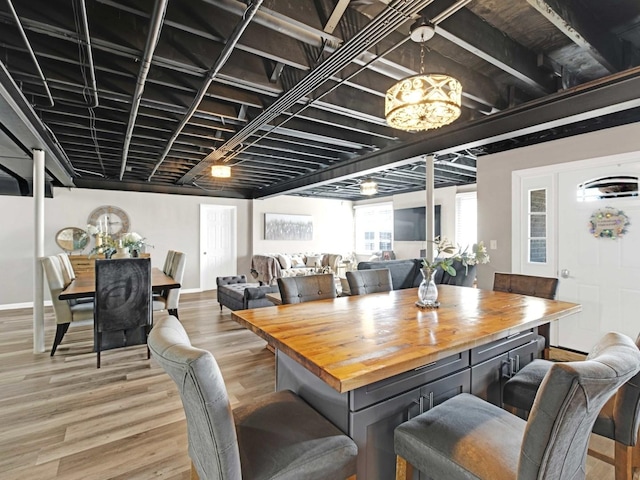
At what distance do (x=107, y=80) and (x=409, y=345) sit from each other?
128 inches

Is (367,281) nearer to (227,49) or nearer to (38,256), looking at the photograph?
(227,49)

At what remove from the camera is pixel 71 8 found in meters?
1.93

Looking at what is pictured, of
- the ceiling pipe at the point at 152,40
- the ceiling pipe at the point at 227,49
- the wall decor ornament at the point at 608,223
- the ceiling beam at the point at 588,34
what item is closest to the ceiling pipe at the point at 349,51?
the ceiling pipe at the point at 227,49

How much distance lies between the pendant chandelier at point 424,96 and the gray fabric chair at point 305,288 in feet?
4.42

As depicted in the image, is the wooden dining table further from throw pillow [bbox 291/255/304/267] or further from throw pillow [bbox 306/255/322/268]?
throw pillow [bbox 306/255/322/268]

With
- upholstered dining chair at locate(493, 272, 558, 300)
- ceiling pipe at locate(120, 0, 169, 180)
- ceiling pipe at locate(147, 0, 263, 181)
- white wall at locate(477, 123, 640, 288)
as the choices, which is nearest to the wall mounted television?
white wall at locate(477, 123, 640, 288)

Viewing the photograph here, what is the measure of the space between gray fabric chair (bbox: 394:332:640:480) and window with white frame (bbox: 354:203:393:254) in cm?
789

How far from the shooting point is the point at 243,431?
1.25 metres

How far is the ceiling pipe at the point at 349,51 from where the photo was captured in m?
1.63

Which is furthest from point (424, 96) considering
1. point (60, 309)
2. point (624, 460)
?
point (60, 309)

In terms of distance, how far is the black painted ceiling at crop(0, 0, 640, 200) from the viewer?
193 centimetres

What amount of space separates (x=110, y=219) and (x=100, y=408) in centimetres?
547

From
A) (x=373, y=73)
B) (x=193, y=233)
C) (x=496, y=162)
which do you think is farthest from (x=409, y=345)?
(x=193, y=233)

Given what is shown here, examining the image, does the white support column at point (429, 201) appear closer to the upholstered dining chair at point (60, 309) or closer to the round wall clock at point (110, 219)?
the upholstered dining chair at point (60, 309)
